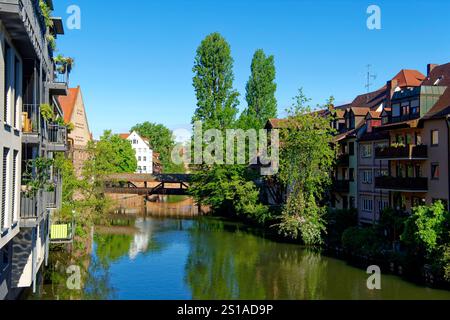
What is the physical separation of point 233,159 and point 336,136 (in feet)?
45.8

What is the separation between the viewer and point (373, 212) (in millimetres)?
41219

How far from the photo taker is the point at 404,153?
35.0 m

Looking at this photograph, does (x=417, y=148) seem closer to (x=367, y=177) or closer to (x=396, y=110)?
(x=396, y=110)

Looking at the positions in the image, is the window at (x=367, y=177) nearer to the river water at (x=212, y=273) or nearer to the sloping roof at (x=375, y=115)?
the sloping roof at (x=375, y=115)

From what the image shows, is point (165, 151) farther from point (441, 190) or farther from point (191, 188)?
point (441, 190)

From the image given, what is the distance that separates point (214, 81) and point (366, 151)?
89.2 ft

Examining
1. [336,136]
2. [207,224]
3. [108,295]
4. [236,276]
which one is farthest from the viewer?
[207,224]

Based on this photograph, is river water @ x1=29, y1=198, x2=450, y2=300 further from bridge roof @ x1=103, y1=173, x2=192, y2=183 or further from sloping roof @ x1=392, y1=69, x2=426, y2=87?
bridge roof @ x1=103, y1=173, x2=192, y2=183

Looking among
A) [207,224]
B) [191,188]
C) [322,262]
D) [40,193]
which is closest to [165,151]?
[191,188]

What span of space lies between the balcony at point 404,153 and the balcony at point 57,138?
2251 centimetres

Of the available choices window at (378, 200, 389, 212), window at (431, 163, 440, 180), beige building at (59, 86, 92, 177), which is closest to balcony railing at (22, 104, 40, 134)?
window at (431, 163, 440, 180)

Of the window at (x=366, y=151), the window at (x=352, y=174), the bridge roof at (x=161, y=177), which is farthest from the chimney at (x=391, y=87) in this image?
the bridge roof at (x=161, y=177)

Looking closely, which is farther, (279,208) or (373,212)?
(279,208)

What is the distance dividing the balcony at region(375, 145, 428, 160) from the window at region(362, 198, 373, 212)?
5.63 meters
